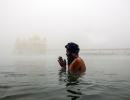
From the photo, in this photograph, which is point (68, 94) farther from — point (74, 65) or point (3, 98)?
point (74, 65)

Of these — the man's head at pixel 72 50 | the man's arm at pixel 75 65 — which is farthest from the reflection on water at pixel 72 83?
the man's head at pixel 72 50

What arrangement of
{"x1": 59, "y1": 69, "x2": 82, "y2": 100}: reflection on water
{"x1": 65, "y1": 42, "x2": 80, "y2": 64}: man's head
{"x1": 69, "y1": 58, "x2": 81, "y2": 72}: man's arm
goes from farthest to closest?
{"x1": 65, "y1": 42, "x2": 80, "y2": 64}: man's head, {"x1": 69, "y1": 58, "x2": 81, "y2": 72}: man's arm, {"x1": 59, "y1": 69, "x2": 82, "y2": 100}: reflection on water

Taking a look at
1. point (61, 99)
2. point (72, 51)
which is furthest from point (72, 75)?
point (61, 99)

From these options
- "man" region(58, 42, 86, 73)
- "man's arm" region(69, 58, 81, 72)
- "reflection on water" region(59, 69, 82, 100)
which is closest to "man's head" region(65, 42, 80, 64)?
"man" region(58, 42, 86, 73)

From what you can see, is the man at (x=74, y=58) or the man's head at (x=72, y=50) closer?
the man at (x=74, y=58)

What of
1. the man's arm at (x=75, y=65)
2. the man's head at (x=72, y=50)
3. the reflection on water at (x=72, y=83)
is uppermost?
the man's head at (x=72, y=50)

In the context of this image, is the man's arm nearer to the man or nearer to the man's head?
the man

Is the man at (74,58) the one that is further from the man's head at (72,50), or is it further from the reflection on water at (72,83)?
the reflection on water at (72,83)

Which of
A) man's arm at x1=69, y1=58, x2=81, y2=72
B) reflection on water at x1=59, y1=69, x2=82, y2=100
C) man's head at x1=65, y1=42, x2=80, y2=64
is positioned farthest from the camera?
man's head at x1=65, y1=42, x2=80, y2=64

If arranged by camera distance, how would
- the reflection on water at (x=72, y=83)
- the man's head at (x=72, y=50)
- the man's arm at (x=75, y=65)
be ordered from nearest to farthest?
1. the reflection on water at (x=72, y=83)
2. the man's arm at (x=75, y=65)
3. the man's head at (x=72, y=50)

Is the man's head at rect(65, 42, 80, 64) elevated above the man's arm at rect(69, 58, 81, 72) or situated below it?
above

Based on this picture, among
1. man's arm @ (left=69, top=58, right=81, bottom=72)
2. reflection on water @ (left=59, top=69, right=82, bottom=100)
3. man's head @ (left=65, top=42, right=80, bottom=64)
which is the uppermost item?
man's head @ (left=65, top=42, right=80, bottom=64)

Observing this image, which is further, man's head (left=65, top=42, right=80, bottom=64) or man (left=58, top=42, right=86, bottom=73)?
man's head (left=65, top=42, right=80, bottom=64)

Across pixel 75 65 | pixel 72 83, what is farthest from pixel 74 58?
pixel 72 83
